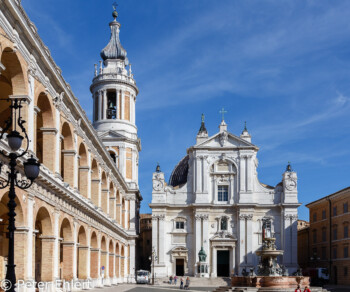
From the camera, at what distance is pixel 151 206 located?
69.7 m

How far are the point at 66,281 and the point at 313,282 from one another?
109 ft

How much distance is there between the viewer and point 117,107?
69750 mm

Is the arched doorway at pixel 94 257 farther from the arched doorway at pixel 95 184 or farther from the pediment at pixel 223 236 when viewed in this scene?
the pediment at pixel 223 236

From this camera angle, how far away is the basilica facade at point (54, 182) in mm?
22891

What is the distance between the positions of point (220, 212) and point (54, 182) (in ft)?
148

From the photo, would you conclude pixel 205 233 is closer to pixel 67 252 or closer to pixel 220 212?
pixel 220 212

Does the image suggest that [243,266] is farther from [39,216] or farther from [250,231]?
[39,216]

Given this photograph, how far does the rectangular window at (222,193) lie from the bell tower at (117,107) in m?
10.8

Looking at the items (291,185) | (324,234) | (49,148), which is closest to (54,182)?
(49,148)

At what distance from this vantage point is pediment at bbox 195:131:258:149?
233 feet

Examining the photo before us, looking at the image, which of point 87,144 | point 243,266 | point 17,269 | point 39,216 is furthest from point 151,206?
point 17,269

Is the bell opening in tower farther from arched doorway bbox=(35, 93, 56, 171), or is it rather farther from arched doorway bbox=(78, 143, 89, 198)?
arched doorway bbox=(35, 93, 56, 171)

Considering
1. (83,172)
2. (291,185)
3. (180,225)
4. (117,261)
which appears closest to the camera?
(83,172)

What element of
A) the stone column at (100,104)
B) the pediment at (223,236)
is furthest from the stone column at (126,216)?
the stone column at (100,104)
